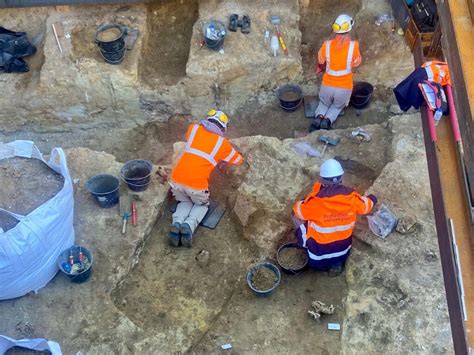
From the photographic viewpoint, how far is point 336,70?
337 inches

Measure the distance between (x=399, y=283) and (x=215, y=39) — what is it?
453cm

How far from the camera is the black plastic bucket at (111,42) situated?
8602 millimetres

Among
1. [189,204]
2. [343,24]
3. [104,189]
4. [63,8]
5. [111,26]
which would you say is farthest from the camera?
[63,8]

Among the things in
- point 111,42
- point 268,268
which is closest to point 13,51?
point 111,42

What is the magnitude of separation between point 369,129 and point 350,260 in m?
2.35

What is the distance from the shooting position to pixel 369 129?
8242 millimetres

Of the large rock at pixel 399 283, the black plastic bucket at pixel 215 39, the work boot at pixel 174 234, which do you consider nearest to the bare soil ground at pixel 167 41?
the black plastic bucket at pixel 215 39

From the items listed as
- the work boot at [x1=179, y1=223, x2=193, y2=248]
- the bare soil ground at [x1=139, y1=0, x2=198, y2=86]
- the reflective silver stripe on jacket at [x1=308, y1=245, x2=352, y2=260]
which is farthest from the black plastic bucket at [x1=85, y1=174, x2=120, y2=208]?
the reflective silver stripe on jacket at [x1=308, y1=245, x2=352, y2=260]

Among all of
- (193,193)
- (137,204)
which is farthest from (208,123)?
(137,204)

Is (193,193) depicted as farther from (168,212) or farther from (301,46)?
(301,46)

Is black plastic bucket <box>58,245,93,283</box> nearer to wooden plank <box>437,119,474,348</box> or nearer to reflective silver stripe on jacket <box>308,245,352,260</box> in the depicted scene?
reflective silver stripe on jacket <box>308,245,352,260</box>

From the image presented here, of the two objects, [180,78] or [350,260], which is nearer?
[350,260]

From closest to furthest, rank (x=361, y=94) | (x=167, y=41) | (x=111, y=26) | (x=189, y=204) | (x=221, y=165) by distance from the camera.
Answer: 1. (x=189, y=204)
2. (x=221, y=165)
3. (x=111, y=26)
4. (x=361, y=94)
5. (x=167, y=41)

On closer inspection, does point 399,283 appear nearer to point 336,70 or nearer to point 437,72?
point 437,72
